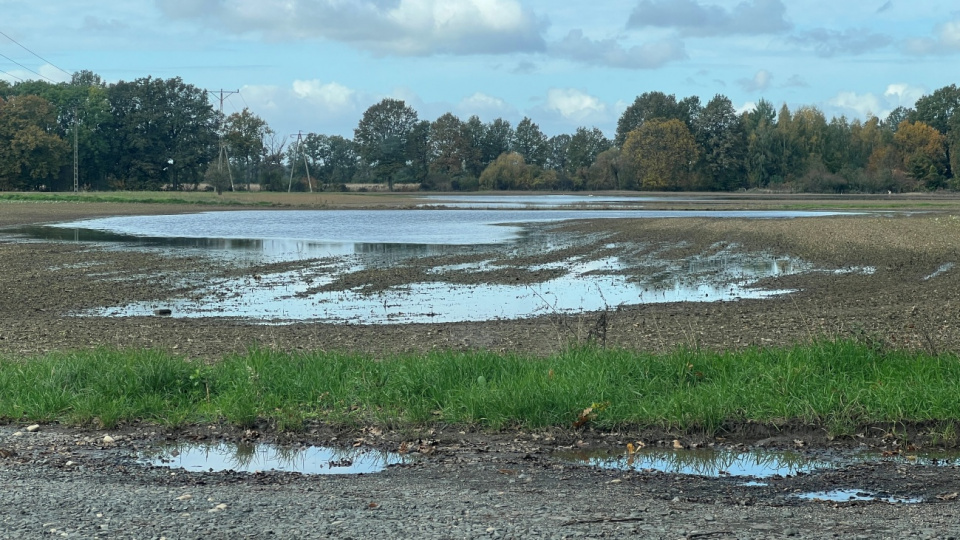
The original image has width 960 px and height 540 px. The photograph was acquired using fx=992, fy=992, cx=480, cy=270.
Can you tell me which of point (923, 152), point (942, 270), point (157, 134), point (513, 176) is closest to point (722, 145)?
point (923, 152)

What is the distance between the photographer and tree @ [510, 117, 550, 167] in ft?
543

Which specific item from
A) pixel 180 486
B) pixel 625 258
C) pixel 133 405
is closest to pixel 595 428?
pixel 180 486

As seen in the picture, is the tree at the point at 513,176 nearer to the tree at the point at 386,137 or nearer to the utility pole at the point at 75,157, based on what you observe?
the tree at the point at 386,137

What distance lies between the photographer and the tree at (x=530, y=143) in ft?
543

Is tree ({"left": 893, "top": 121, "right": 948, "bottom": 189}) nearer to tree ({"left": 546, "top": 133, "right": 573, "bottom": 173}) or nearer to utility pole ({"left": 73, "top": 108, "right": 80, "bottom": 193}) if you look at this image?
tree ({"left": 546, "top": 133, "right": 573, "bottom": 173})

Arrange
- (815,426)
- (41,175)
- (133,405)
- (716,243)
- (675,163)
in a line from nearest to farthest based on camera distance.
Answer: (815,426), (133,405), (716,243), (41,175), (675,163)

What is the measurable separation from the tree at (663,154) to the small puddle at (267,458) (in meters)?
130

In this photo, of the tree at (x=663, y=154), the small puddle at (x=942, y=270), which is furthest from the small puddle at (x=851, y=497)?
the tree at (x=663, y=154)

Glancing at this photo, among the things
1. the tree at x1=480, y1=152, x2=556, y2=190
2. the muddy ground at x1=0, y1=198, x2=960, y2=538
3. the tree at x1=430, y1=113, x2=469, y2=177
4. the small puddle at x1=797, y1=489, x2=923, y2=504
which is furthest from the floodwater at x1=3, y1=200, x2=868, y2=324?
the tree at x1=430, y1=113, x2=469, y2=177

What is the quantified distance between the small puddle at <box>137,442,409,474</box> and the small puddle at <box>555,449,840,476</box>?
167 cm

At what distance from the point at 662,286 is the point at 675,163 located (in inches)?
4521

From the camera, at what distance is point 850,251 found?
31.5 metres

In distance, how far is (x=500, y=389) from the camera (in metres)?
9.80

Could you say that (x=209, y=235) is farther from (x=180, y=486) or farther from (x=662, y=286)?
(x=180, y=486)
